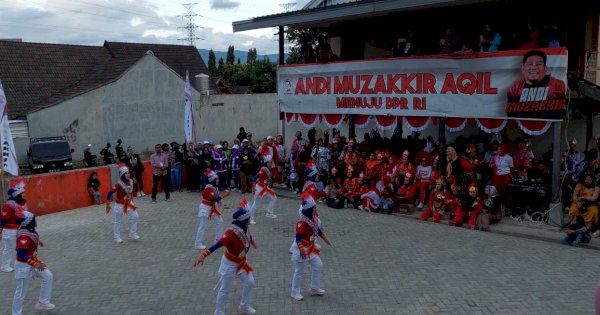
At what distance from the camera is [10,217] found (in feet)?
32.8

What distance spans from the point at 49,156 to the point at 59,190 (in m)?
8.69

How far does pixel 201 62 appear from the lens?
45.2 metres

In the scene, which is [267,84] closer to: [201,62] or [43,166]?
[201,62]

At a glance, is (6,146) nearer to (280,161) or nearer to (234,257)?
(234,257)

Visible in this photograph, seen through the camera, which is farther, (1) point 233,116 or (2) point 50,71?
(1) point 233,116

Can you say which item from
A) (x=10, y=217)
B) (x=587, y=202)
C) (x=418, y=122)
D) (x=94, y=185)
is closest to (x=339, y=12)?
(x=418, y=122)

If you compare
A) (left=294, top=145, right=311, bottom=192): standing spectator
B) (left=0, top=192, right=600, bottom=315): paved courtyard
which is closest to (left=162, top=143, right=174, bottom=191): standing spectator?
(left=0, top=192, right=600, bottom=315): paved courtyard

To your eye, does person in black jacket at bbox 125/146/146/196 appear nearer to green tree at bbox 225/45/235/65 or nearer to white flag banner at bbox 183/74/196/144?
white flag banner at bbox 183/74/196/144

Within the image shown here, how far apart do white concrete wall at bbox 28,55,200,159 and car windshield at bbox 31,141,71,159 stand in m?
2.89

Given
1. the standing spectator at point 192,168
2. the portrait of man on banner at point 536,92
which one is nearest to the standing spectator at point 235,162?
the standing spectator at point 192,168

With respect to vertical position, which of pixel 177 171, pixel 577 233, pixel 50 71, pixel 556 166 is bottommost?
pixel 577 233

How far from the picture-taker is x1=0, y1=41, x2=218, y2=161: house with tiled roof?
2742 centimetres

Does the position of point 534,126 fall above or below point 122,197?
above

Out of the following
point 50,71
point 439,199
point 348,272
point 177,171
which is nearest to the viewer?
point 348,272
